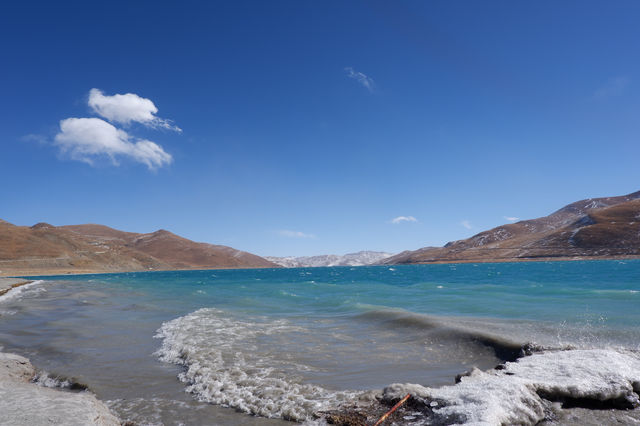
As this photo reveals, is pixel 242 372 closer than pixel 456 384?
No

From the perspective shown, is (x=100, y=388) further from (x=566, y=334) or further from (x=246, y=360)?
(x=566, y=334)

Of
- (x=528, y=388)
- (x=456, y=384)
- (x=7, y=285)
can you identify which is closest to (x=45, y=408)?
(x=456, y=384)

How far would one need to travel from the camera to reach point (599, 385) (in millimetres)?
5188

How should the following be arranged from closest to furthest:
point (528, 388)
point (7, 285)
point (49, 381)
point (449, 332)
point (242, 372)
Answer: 1. point (528, 388)
2. point (49, 381)
3. point (242, 372)
4. point (449, 332)
5. point (7, 285)

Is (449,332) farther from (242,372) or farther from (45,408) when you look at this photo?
(45,408)

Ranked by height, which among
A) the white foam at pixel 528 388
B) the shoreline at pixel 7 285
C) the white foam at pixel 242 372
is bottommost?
the white foam at pixel 242 372

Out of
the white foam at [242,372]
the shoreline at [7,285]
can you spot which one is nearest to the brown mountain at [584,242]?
the white foam at [242,372]

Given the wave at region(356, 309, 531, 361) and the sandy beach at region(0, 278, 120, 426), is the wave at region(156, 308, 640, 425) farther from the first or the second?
the sandy beach at region(0, 278, 120, 426)

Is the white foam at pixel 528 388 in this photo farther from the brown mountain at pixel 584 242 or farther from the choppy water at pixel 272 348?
the brown mountain at pixel 584 242

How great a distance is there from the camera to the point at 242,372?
24.6ft

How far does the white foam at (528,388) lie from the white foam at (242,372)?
5.02 feet

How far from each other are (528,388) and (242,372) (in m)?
5.40

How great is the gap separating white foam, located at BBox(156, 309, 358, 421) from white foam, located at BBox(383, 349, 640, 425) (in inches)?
60.3

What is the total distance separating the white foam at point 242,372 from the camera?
5617 millimetres
